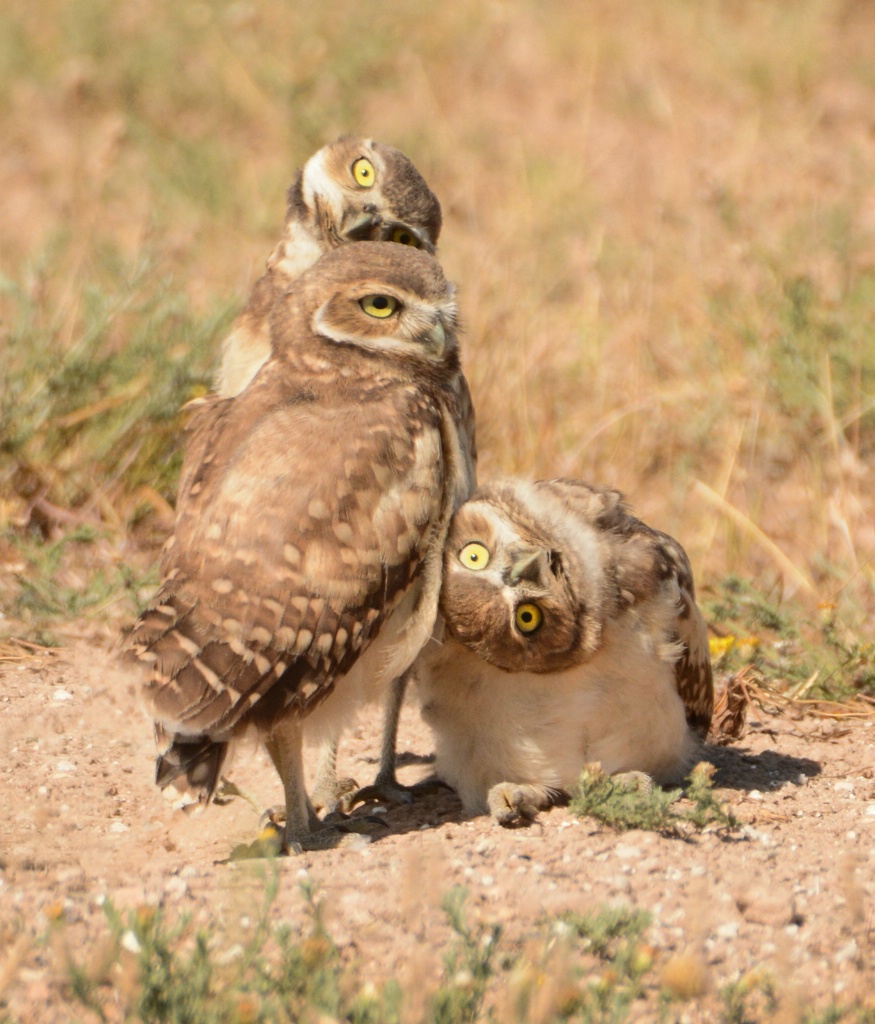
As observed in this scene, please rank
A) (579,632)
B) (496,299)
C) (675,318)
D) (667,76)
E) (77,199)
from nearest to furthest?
(579,632), (496,299), (675,318), (77,199), (667,76)

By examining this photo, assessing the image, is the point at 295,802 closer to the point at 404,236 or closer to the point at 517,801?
the point at 517,801

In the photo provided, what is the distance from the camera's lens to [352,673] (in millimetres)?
3748

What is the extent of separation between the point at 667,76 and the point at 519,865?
7766mm

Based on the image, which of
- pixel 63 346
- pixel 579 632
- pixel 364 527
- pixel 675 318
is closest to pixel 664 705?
pixel 579 632

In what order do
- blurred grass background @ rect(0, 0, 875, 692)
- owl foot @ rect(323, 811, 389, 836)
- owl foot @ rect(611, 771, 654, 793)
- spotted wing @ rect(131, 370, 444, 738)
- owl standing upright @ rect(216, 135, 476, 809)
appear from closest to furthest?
spotted wing @ rect(131, 370, 444, 738) → owl foot @ rect(611, 771, 654, 793) → owl foot @ rect(323, 811, 389, 836) → owl standing upright @ rect(216, 135, 476, 809) → blurred grass background @ rect(0, 0, 875, 692)

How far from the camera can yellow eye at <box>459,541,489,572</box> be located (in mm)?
3699

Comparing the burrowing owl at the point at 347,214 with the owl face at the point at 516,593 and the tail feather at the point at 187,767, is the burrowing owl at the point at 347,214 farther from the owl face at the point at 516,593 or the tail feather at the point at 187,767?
the tail feather at the point at 187,767

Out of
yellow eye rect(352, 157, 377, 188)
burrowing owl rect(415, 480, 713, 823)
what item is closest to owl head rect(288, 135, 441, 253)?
yellow eye rect(352, 157, 377, 188)

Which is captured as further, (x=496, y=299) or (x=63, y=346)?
(x=496, y=299)

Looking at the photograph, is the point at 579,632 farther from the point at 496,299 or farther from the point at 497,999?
the point at 496,299

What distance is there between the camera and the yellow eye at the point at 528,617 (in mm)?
3635

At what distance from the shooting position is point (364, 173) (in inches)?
190

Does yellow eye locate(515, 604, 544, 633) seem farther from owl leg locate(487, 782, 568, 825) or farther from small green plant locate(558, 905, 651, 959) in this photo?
small green plant locate(558, 905, 651, 959)

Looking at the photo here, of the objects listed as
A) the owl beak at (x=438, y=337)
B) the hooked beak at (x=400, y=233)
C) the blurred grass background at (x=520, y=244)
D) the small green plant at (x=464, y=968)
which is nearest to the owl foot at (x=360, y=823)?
the small green plant at (x=464, y=968)
